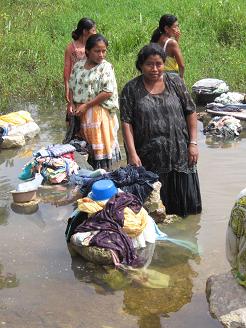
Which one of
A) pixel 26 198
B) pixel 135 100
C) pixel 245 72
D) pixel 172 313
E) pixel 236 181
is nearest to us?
pixel 172 313

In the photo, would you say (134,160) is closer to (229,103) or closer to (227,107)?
(227,107)

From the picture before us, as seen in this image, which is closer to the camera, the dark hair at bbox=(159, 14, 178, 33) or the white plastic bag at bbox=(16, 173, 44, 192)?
the white plastic bag at bbox=(16, 173, 44, 192)

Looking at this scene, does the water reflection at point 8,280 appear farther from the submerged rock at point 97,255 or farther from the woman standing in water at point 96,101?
the woman standing in water at point 96,101

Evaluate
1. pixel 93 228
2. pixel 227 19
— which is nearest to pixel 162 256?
pixel 93 228

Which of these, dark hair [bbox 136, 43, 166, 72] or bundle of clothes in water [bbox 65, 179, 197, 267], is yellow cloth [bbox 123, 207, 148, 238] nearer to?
bundle of clothes in water [bbox 65, 179, 197, 267]

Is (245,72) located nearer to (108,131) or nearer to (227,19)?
(227,19)

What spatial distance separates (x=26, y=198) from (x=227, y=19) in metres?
8.61

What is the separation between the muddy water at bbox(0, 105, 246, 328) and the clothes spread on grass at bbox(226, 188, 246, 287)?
45cm

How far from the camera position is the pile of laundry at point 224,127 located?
762 centimetres

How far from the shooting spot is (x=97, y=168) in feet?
19.2

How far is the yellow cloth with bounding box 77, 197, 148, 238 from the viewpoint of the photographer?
4273mm

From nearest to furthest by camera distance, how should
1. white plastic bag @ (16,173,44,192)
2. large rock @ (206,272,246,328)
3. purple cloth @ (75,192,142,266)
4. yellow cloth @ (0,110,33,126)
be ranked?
large rock @ (206,272,246,328)
purple cloth @ (75,192,142,266)
white plastic bag @ (16,173,44,192)
yellow cloth @ (0,110,33,126)

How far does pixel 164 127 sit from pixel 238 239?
166 centimetres

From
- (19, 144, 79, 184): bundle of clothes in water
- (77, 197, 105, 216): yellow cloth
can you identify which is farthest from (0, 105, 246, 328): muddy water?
(77, 197, 105, 216): yellow cloth
